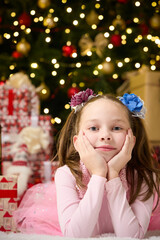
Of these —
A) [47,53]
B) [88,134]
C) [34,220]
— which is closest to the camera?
[88,134]

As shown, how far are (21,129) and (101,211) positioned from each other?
111cm

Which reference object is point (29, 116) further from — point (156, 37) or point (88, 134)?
point (156, 37)

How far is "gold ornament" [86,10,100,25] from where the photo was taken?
2.63 m

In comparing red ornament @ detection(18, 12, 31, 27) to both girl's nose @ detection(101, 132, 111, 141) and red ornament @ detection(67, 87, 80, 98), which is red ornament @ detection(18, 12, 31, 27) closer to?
red ornament @ detection(67, 87, 80, 98)

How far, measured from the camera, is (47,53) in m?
2.57

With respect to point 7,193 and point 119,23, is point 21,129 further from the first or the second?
point 119,23

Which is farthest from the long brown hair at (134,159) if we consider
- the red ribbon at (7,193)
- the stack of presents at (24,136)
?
the stack of presents at (24,136)

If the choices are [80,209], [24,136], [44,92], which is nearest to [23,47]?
[44,92]

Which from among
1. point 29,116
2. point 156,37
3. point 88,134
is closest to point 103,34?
point 156,37

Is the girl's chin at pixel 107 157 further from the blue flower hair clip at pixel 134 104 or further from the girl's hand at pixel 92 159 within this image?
the blue flower hair clip at pixel 134 104

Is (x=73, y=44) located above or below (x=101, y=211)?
above

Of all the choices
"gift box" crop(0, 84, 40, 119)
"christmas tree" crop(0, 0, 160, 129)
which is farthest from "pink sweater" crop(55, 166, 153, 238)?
"christmas tree" crop(0, 0, 160, 129)

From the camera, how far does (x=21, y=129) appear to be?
199 centimetres

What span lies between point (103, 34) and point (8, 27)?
82 cm
